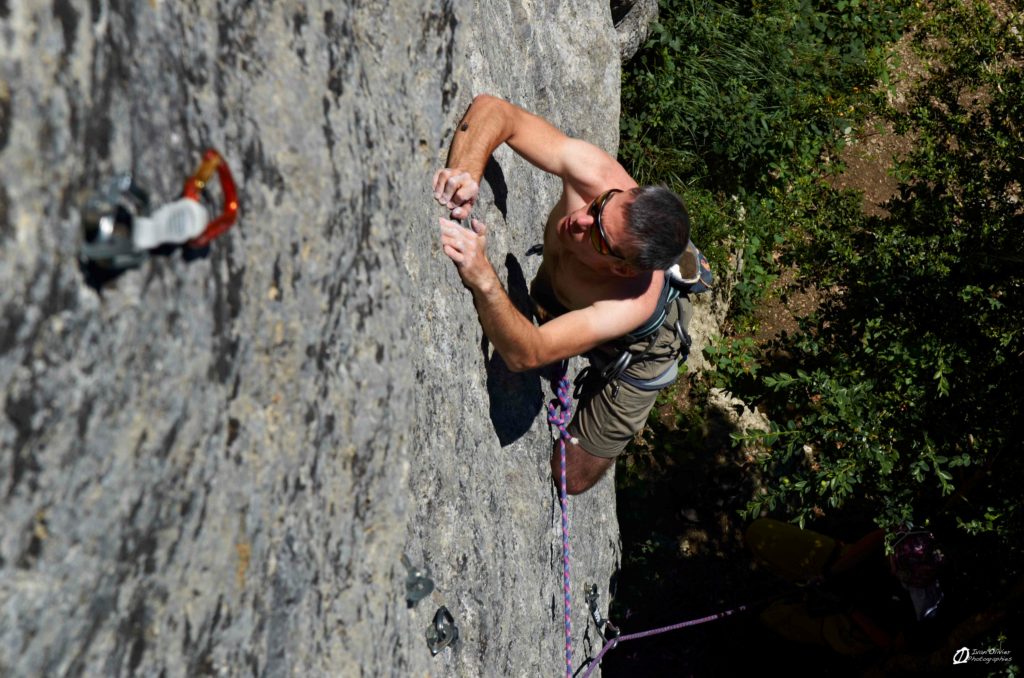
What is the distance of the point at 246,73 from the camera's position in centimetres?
200

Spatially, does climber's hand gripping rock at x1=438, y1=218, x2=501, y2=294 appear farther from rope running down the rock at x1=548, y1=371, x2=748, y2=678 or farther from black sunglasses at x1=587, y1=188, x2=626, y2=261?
rope running down the rock at x1=548, y1=371, x2=748, y2=678

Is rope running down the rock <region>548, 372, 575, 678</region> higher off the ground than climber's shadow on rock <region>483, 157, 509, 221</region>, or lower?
lower

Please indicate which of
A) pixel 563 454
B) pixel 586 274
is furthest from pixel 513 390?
pixel 586 274

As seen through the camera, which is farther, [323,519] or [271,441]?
[323,519]

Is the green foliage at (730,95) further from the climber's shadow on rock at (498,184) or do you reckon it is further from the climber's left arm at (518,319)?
the climber's left arm at (518,319)

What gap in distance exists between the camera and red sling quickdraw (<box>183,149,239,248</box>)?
1.71m

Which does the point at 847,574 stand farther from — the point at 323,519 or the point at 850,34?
the point at 850,34

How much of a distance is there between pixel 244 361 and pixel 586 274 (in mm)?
2171

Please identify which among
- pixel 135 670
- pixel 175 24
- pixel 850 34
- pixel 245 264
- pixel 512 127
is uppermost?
pixel 850 34

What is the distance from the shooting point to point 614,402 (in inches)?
191

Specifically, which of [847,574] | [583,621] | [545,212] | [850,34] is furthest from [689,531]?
[850,34]

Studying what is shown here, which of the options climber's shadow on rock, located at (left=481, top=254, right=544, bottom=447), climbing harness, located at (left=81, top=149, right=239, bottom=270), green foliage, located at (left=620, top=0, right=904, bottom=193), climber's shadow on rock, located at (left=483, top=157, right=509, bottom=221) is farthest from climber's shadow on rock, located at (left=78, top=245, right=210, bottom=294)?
green foliage, located at (left=620, top=0, right=904, bottom=193)

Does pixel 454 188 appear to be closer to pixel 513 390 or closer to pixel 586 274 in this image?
pixel 586 274

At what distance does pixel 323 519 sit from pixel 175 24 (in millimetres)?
1250
